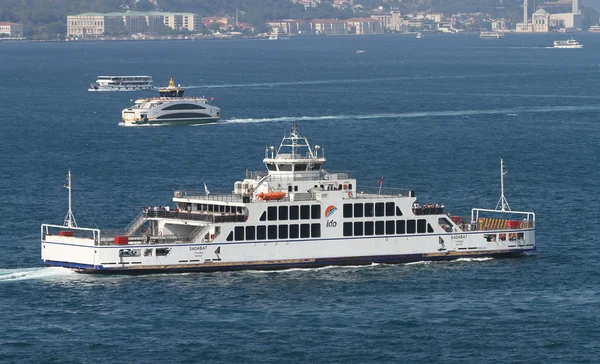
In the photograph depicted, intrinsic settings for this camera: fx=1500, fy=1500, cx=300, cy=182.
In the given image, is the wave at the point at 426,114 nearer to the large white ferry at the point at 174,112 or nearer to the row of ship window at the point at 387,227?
the large white ferry at the point at 174,112

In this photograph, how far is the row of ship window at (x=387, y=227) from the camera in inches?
3159

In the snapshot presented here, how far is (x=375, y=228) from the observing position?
80500 mm

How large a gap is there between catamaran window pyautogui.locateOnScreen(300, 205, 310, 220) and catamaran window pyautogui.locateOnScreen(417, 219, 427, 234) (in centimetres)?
626

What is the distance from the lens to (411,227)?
8119 cm

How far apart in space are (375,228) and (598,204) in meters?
28.1

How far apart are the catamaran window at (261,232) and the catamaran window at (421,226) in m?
8.64

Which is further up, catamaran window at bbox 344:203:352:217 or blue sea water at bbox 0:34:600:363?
catamaran window at bbox 344:203:352:217

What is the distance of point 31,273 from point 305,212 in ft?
48.1

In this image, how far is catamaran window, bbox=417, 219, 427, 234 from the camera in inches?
3201

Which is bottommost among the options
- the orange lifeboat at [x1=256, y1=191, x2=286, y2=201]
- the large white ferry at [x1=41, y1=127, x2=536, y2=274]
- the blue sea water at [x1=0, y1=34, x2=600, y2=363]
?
the blue sea water at [x1=0, y1=34, x2=600, y2=363]

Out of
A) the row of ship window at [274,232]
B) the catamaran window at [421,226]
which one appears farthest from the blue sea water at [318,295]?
the row of ship window at [274,232]

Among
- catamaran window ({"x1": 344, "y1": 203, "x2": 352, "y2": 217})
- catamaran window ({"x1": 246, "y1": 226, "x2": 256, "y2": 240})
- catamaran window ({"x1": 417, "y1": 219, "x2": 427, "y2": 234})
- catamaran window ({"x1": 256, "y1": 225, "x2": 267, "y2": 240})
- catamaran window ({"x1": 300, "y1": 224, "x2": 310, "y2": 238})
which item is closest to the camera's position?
catamaran window ({"x1": 246, "y1": 226, "x2": 256, "y2": 240})

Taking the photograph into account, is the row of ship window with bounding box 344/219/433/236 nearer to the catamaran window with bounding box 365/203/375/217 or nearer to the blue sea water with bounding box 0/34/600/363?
the catamaran window with bounding box 365/203/375/217

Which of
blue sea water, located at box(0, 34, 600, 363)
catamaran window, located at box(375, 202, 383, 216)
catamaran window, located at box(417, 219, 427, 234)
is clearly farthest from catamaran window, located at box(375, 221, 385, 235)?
blue sea water, located at box(0, 34, 600, 363)
